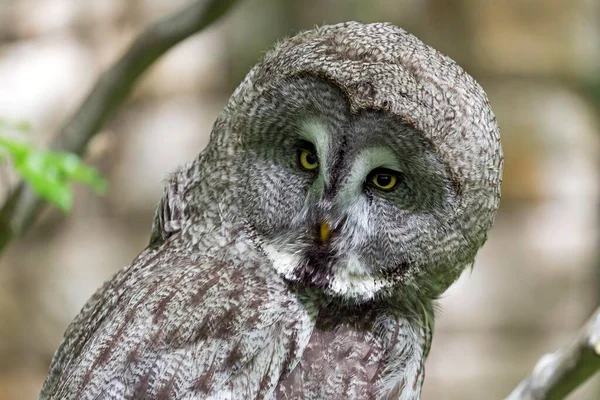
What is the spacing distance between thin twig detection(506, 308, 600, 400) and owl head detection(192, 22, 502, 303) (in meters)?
0.38

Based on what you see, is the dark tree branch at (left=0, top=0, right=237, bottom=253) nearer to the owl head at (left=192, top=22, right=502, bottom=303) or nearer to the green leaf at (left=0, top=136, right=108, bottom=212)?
the green leaf at (left=0, top=136, right=108, bottom=212)

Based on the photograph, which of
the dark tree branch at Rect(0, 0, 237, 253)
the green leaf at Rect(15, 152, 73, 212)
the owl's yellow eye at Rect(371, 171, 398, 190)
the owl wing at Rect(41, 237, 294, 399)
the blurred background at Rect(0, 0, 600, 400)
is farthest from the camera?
the blurred background at Rect(0, 0, 600, 400)

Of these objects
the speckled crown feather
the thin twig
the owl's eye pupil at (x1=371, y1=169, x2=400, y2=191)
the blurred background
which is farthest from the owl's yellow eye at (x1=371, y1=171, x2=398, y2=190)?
the blurred background

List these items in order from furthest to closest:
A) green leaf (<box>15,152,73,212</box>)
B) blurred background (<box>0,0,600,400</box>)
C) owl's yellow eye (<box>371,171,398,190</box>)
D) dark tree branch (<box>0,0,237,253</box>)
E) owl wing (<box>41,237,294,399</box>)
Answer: blurred background (<box>0,0,600,400</box>)
dark tree branch (<box>0,0,237,253</box>)
green leaf (<box>15,152,73,212</box>)
owl's yellow eye (<box>371,171,398,190</box>)
owl wing (<box>41,237,294,399</box>)

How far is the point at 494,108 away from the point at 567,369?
4.53m

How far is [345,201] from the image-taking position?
2248 millimetres

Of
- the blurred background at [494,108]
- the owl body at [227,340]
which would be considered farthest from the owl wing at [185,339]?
the blurred background at [494,108]

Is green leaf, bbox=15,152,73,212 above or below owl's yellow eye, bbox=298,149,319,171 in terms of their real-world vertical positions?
below

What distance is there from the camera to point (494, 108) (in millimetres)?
6641

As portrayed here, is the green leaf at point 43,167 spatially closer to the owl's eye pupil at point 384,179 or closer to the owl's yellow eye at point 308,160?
the owl's yellow eye at point 308,160

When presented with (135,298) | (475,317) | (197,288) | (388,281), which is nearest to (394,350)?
(388,281)

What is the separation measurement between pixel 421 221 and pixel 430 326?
1.57ft

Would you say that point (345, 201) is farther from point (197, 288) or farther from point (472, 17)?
point (472, 17)

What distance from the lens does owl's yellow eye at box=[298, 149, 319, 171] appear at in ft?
7.47
